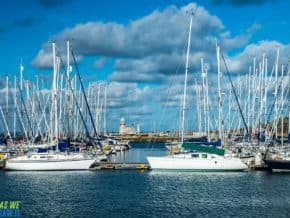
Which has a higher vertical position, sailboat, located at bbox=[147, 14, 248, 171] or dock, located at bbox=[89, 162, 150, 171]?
sailboat, located at bbox=[147, 14, 248, 171]

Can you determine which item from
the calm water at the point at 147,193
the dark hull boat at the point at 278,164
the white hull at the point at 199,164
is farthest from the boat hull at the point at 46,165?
the dark hull boat at the point at 278,164

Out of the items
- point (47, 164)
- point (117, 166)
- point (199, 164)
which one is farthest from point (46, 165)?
point (199, 164)

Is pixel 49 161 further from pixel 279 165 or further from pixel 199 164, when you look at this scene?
pixel 279 165

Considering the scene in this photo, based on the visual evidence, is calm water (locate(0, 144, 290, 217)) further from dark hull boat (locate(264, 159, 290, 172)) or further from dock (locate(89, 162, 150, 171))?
dock (locate(89, 162, 150, 171))

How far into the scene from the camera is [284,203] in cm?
4100

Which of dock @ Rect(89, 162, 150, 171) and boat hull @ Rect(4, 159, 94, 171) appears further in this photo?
dock @ Rect(89, 162, 150, 171)

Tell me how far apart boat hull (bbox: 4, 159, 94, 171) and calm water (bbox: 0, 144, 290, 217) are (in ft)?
5.82

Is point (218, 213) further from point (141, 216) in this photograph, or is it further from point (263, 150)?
point (263, 150)

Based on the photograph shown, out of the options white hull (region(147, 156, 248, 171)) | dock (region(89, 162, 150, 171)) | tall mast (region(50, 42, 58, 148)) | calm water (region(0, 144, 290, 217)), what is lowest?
calm water (region(0, 144, 290, 217))

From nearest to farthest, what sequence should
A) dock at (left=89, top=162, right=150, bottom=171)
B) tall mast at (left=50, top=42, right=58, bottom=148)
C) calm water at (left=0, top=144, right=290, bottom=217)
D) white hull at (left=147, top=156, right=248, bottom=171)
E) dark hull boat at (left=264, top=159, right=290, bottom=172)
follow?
calm water at (left=0, top=144, right=290, bottom=217), dark hull boat at (left=264, top=159, right=290, bottom=172), white hull at (left=147, top=156, right=248, bottom=171), dock at (left=89, top=162, right=150, bottom=171), tall mast at (left=50, top=42, right=58, bottom=148)

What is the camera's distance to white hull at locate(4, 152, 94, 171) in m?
64.4

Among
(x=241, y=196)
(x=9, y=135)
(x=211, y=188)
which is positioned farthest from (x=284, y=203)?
(x=9, y=135)

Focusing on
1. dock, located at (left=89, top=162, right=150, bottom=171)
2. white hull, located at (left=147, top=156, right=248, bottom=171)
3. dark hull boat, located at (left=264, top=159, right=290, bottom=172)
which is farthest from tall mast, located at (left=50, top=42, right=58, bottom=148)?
dark hull boat, located at (left=264, top=159, right=290, bottom=172)

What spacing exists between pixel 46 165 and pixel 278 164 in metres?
26.5
